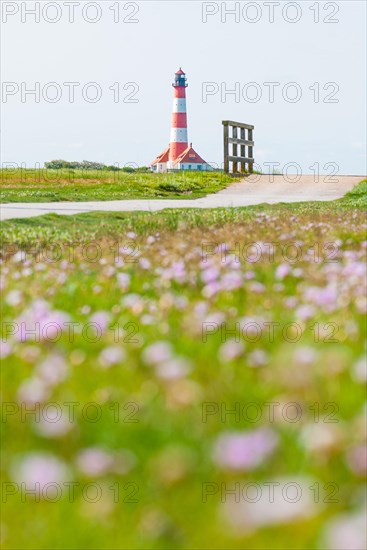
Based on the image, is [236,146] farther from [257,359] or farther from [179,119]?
[257,359]

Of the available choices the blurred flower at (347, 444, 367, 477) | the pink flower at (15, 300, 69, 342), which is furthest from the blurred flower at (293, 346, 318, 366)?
the pink flower at (15, 300, 69, 342)

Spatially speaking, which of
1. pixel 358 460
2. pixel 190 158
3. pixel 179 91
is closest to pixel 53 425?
pixel 358 460

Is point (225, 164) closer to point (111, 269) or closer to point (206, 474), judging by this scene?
point (111, 269)

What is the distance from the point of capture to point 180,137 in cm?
5738

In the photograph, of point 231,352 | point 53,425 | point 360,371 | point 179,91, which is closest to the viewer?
point 53,425

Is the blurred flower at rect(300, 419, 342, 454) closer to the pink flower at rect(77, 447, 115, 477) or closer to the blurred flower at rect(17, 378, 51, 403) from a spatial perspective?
the pink flower at rect(77, 447, 115, 477)

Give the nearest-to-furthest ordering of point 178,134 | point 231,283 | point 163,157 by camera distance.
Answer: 1. point 231,283
2. point 178,134
3. point 163,157

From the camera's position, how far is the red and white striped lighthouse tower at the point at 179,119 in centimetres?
5478

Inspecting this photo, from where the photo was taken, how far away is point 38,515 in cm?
225

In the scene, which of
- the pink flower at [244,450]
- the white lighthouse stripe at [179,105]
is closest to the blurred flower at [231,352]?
the pink flower at [244,450]

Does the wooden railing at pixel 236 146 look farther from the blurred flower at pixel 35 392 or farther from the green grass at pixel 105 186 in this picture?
the blurred flower at pixel 35 392

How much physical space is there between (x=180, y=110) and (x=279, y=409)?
54541mm

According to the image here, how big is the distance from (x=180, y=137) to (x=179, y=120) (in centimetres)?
139

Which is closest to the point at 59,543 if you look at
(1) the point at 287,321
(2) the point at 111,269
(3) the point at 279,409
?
(3) the point at 279,409
